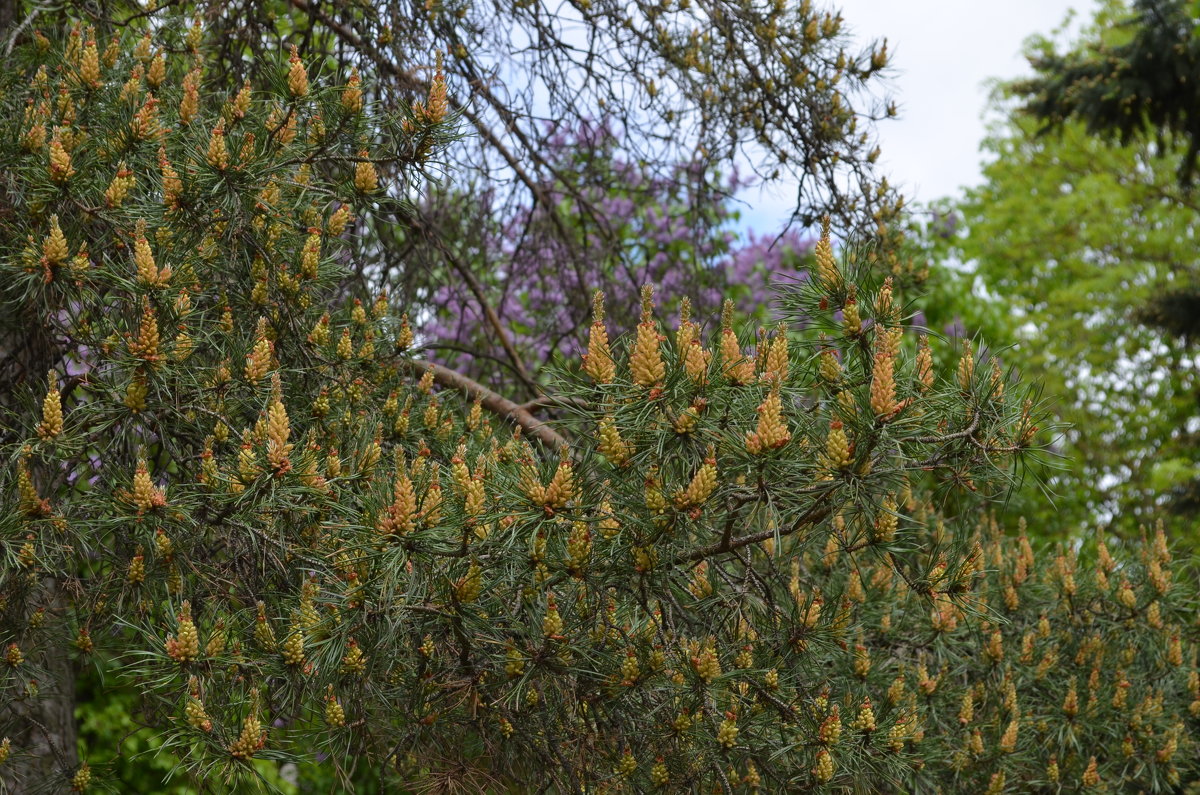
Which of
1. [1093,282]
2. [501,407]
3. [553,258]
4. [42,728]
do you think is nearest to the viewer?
[42,728]

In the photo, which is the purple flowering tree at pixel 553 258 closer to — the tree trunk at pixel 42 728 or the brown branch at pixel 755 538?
the tree trunk at pixel 42 728

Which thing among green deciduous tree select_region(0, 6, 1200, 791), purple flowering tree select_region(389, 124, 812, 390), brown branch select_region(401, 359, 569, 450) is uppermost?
purple flowering tree select_region(389, 124, 812, 390)

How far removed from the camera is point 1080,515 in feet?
39.9

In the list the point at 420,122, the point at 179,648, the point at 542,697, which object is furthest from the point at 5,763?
the point at 420,122

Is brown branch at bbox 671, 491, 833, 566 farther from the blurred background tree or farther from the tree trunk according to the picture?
the blurred background tree

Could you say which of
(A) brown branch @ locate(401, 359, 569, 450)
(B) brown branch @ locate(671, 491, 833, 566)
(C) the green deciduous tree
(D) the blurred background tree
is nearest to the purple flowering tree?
(A) brown branch @ locate(401, 359, 569, 450)

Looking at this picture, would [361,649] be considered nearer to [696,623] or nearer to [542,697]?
[542,697]

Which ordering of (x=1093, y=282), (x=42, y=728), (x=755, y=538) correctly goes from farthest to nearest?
(x=1093, y=282) < (x=42, y=728) < (x=755, y=538)

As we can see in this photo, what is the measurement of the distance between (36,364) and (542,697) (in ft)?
6.24

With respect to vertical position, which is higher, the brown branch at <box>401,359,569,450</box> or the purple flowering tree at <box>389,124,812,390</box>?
the purple flowering tree at <box>389,124,812,390</box>

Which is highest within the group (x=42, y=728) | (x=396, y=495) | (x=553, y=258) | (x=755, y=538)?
(x=553, y=258)

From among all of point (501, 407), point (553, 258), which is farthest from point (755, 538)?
point (553, 258)

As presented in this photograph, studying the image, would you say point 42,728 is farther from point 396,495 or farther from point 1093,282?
point 1093,282

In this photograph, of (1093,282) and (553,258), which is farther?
(1093,282)
